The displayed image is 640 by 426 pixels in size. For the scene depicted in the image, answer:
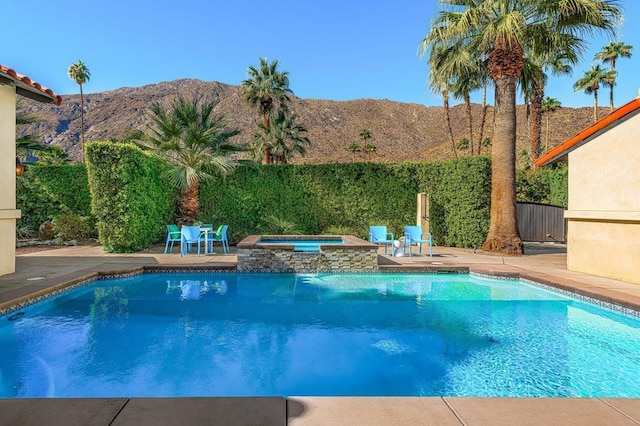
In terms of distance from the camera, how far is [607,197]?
7727 mm

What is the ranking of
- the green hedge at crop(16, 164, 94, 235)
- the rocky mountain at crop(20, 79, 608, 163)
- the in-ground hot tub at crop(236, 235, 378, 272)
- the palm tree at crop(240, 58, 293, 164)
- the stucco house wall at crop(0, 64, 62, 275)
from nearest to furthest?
the stucco house wall at crop(0, 64, 62, 275) → the in-ground hot tub at crop(236, 235, 378, 272) → the green hedge at crop(16, 164, 94, 235) → the palm tree at crop(240, 58, 293, 164) → the rocky mountain at crop(20, 79, 608, 163)

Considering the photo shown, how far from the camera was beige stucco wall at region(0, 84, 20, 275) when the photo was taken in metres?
7.43

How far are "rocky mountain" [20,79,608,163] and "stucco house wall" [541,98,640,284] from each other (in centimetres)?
5025

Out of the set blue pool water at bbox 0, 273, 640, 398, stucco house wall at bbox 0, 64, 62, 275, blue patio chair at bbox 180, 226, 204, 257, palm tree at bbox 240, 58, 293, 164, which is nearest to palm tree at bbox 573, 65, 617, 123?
palm tree at bbox 240, 58, 293, 164

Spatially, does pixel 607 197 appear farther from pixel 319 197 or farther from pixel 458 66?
pixel 319 197

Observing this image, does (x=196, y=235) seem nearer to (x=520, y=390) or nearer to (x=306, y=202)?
(x=306, y=202)

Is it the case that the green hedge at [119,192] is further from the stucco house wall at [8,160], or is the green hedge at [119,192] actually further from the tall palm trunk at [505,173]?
the tall palm trunk at [505,173]

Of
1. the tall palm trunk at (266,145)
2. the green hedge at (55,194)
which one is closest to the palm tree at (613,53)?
the tall palm trunk at (266,145)

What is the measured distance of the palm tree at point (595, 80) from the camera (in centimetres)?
3438

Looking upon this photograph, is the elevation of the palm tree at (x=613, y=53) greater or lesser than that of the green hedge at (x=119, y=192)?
greater

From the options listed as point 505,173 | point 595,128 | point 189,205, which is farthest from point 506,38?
point 189,205

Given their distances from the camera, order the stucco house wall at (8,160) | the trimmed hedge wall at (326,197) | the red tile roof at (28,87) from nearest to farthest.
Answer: the red tile roof at (28,87)
the stucco house wall at (8,160)
the trimmed hedge wall at (326,197)

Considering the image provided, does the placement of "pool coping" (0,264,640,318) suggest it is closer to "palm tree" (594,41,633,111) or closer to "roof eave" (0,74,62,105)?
"roof eave" (0,74,62,105)

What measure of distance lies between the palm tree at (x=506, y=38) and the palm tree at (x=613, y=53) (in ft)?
101
